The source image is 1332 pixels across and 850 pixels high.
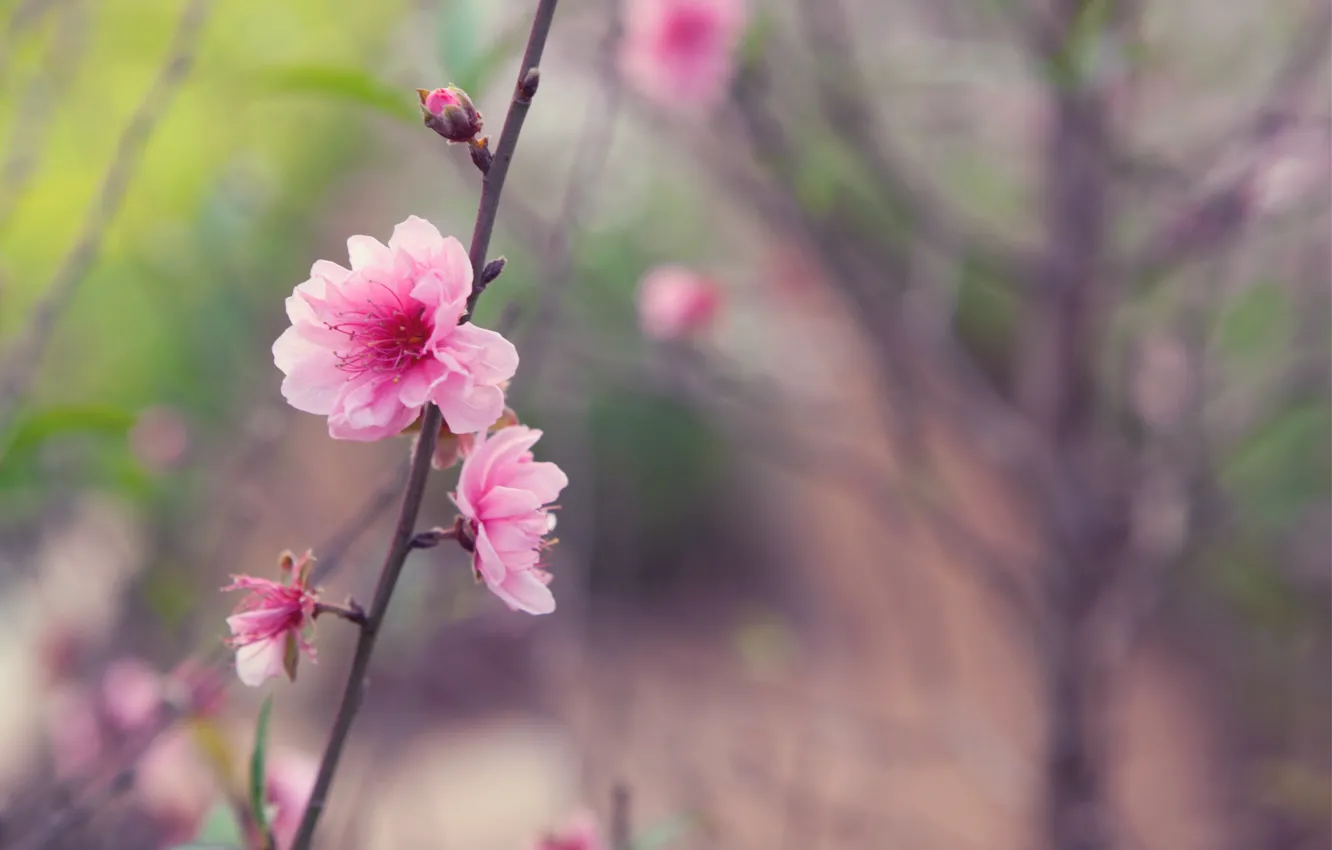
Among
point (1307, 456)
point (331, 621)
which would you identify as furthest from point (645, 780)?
point (1307, 456)

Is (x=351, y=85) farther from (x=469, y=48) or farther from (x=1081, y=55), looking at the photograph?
(x=1081, y=55)

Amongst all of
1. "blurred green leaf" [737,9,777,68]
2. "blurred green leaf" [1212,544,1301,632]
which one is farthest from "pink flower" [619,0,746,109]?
"blurred green leaf" [1212,544,1301,632]

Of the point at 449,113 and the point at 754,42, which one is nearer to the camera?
the point at 449,113

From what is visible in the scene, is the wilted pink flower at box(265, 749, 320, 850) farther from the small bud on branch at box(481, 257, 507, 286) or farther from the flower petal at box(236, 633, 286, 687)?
the small bud on branch at box(481, 257, 507, 286)

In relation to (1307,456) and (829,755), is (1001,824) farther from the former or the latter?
(1307,456)

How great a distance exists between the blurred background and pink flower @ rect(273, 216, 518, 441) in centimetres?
11

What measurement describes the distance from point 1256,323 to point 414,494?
211 cm

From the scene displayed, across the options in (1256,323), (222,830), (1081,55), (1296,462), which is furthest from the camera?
(1296,462)

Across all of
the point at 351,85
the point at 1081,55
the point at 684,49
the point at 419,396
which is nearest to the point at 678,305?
the point at 684,49

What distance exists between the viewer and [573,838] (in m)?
0.73

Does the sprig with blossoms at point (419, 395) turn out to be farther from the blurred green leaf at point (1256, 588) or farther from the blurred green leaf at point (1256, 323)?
the blurred green leaf at point (1256, 588)

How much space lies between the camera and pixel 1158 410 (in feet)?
4.76

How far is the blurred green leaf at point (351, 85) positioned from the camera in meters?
0.63

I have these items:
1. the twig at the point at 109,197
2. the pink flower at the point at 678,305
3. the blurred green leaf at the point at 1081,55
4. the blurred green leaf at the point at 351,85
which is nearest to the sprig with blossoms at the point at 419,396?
the blurred green leaf at the point at 351,85
